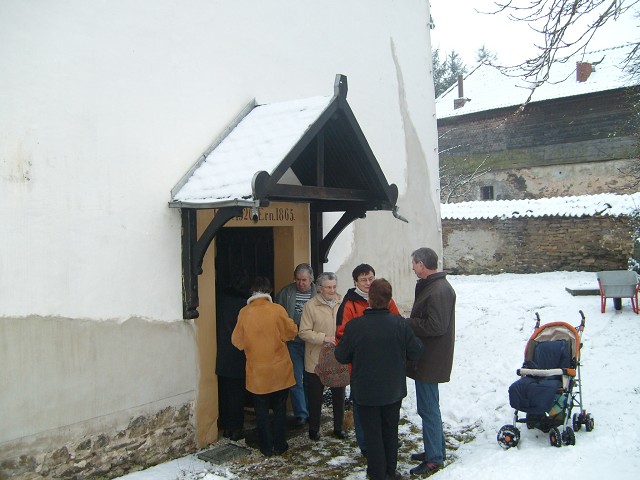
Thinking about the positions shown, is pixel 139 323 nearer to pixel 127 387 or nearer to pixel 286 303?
pixel 127 387

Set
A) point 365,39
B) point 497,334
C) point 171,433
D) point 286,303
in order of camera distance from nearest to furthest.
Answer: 1. point 171,433
2. point 286,303
3. point 365,39
4. point 497,334

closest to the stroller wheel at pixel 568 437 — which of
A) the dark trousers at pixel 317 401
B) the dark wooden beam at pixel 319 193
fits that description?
the dark trousers at pixel 317 401

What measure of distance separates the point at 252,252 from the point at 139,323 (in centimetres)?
186

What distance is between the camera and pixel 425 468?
15.2 feet

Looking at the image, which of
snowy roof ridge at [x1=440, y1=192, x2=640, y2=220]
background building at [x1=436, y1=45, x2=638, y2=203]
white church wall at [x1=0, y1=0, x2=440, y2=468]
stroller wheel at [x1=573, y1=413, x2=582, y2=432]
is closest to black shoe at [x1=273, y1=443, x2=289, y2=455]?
white church wall at [x1=0, y1=0, x2=440, y2=468]

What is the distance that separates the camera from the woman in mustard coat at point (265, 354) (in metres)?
4.97

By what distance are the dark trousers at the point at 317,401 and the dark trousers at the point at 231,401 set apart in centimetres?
64

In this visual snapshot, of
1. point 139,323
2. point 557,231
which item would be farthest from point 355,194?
point 557,231

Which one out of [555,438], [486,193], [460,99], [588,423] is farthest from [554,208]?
[460,99]

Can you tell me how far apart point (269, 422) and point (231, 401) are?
498 mm

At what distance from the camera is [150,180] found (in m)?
4.78

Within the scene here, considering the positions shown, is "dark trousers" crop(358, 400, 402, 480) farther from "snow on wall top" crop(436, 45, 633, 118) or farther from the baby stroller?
"snow on wall top" crop(436, 45, 633, 118)

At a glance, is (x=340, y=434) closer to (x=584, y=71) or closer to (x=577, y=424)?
(x=577, y=424)

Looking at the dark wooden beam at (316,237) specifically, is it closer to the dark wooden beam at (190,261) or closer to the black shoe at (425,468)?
the dark wooden beam at (190,261)
